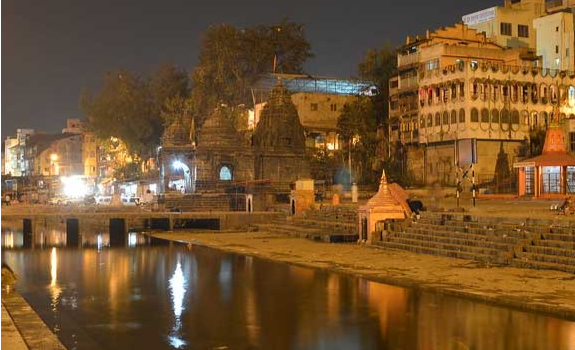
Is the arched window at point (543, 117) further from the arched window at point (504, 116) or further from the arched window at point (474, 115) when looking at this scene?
the arched window at point (474, 115)

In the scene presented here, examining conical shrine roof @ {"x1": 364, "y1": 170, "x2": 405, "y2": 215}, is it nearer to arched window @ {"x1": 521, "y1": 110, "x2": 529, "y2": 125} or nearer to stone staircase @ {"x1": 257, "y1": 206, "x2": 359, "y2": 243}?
stone staircase @ {"x1": 257, "y1": 206, "x2": 359, "y2": 243}

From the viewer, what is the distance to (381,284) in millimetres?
19375

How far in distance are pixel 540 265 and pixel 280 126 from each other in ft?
143

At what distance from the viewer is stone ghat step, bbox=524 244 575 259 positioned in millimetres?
19625

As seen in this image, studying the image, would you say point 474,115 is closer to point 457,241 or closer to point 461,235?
point 461,235

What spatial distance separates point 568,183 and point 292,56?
43.5 meters

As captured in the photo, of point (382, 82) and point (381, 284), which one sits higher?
point (382, 82)

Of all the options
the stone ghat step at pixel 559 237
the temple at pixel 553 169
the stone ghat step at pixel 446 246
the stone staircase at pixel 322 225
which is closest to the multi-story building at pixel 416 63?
the temple at pixel 553 169

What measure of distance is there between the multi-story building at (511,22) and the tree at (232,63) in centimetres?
1956

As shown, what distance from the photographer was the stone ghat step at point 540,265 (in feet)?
62.7

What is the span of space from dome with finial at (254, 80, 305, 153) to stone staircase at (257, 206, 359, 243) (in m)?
21.1

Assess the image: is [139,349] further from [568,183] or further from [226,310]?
[568,183]

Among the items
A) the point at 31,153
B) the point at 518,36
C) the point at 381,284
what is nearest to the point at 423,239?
the point at 381,284

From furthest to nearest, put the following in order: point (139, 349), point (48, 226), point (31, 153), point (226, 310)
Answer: point (31, 153), point (48, 226), point (226, 310), point (139, 349)
